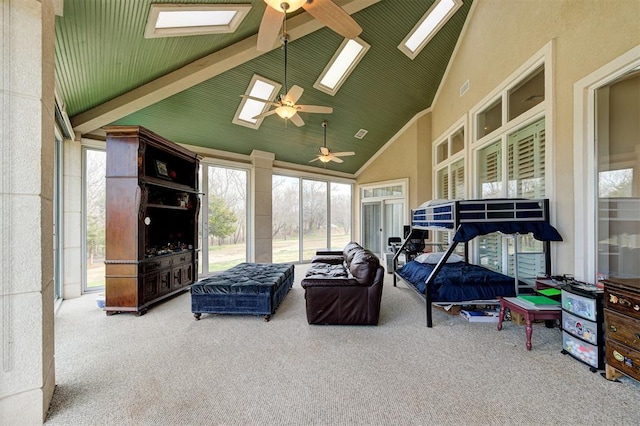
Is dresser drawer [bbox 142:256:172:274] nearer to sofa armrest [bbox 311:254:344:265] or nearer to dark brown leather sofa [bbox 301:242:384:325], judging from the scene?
dark brown leather sofa [bbox 301:242:384:325]

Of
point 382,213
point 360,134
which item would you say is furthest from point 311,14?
point 382,213

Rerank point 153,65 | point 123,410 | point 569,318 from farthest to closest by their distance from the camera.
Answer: point 153,65
point 569,318
point 123,410

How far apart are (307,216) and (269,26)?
5981mm

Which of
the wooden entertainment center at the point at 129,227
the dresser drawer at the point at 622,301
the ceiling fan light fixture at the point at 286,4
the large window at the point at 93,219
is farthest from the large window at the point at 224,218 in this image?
the dresser drawer at the point at 622,301

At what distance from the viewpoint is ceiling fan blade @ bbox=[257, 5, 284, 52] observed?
2494mm

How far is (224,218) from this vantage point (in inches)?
255

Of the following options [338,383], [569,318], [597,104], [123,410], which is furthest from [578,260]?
[123,410]

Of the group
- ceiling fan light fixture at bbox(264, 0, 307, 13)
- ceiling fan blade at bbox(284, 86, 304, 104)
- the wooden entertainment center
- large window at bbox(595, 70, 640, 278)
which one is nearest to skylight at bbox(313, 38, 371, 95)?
ceiling fan blade at bbox(284, 86, 304, 104)

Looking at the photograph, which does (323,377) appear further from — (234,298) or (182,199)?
(182,199)

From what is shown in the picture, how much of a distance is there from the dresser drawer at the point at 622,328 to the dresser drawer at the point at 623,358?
4 cm

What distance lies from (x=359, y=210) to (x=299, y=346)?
656 cm

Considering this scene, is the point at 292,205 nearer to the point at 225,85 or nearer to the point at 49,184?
the point at 225,85

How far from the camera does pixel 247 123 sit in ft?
19.5

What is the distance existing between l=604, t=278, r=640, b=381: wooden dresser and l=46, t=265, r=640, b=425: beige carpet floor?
0.17 meters
